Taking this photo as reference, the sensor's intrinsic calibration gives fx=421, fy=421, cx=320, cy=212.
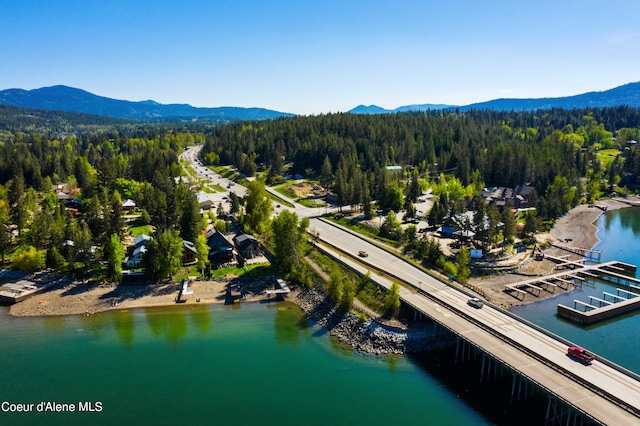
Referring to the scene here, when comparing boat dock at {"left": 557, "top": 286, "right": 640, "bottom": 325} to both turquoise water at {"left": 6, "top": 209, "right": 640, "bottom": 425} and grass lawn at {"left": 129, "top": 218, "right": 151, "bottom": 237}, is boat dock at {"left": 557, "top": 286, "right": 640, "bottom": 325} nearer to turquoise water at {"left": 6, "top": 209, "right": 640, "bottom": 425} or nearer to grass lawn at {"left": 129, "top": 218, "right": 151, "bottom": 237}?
turquoise water at {"left": 6, "top": 209, "right": 640, "bottom": 425}

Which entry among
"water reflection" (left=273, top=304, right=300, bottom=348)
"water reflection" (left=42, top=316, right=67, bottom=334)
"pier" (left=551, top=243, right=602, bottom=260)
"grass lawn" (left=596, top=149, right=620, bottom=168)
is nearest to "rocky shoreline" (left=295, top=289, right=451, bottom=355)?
"water reflection" (left=273, top=304, right=300, bottom=348)

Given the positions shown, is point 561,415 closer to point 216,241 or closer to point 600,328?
point 600,328

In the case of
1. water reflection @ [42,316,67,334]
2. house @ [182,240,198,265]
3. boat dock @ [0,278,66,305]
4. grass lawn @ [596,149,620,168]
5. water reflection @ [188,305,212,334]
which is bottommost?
water reflection @ [188,305,212,334]

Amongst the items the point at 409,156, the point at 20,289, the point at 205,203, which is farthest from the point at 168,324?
the point at 409,156

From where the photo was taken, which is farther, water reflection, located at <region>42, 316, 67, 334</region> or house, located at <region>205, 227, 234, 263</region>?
house, located at <region>205, 227, 234, 263</region>

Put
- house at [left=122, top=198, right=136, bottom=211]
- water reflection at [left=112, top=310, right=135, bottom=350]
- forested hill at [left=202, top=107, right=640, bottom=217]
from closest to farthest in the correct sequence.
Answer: water reflection at [left=112, top=310, right=135, bottom=350] < house at [left=122, top=198, right=136, bottom=211] < forested hill at [left=202, top=107, right=640, bottom=217]

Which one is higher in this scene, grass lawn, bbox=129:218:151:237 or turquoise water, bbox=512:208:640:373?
grass lawn, bbox=129:218:151:237

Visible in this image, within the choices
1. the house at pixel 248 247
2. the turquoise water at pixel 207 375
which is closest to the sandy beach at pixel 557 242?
the turquoise water at pixel 207 375
